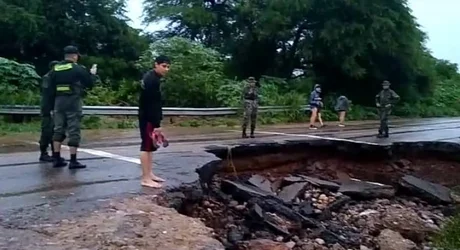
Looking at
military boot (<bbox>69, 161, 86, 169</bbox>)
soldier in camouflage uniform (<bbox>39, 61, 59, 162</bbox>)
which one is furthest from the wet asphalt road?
soldier in camouflage uniform (<bbox>39, 61, 59, 162</bbox>)

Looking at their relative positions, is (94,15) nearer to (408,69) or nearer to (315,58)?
(315,58)

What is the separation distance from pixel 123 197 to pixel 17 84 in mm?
12482

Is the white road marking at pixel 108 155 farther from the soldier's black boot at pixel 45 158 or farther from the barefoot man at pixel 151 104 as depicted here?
the barefoot man at pixel 151 104

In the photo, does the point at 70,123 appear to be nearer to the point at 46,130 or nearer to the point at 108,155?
the point at 46,130

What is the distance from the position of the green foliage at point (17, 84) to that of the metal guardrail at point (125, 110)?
20.1 inches

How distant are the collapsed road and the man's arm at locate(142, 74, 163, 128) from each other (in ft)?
3.00

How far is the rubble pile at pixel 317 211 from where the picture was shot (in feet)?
24.3

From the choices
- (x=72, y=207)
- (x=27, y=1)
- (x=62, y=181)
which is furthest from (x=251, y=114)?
(x=27, y=1)

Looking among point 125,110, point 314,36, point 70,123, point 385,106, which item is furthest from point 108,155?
point 314,36

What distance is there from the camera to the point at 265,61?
31047 millimetres

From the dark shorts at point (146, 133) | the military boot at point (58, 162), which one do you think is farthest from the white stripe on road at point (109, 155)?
the dark shorts at point (146, 133)

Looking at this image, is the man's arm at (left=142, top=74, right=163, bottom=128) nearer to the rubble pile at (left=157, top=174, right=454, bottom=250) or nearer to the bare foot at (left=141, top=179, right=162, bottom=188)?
the bare foot at (left=141, top=179, right=162, bottom=188)

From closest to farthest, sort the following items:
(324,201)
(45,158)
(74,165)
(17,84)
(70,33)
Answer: (74,165) < (45,158) < (324,201) < (17,84) < (70,33)

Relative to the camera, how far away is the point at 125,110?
1745 centimetres
